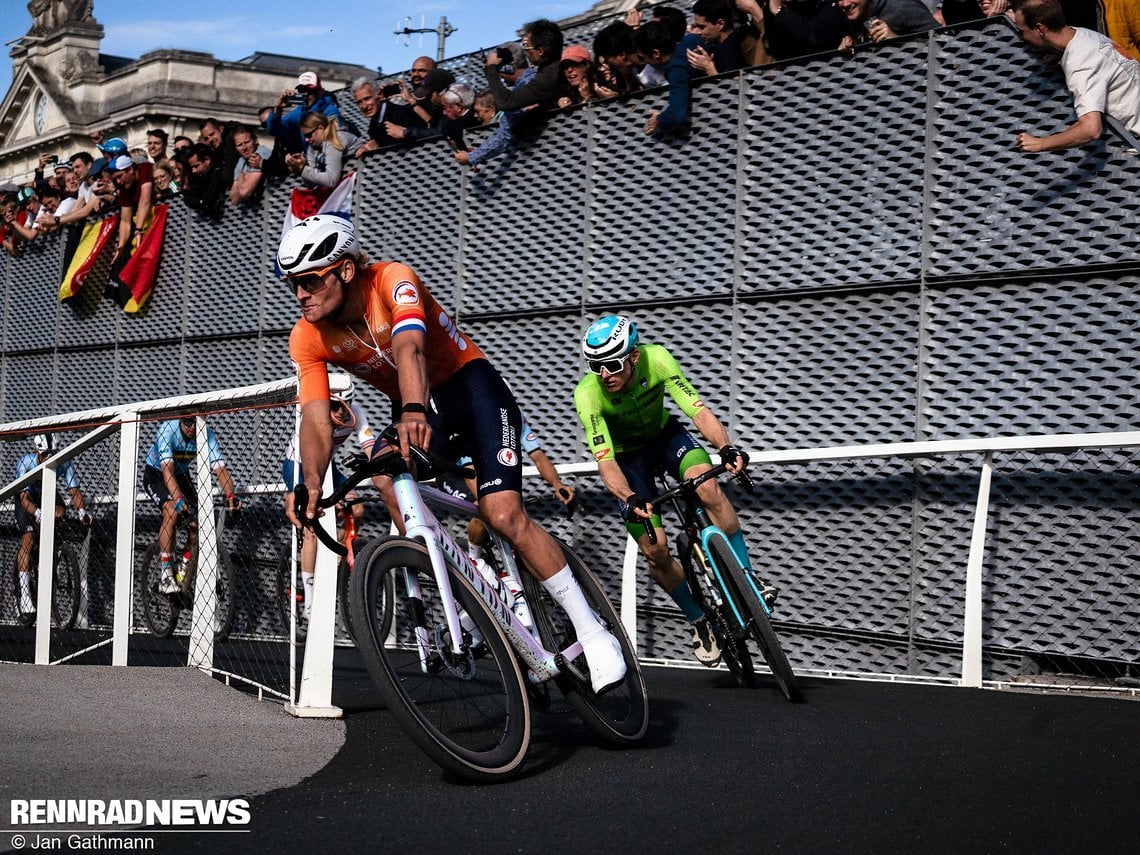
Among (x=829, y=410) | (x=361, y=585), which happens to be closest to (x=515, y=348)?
(x=829, y=410)

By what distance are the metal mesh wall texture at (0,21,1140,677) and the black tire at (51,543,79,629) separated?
2368 mm

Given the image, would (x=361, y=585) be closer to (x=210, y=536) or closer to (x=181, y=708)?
(x=181, y=708)

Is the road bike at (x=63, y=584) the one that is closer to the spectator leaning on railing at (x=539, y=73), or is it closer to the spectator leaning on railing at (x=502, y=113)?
the spectator leaning on railing at (x=502, y=113)

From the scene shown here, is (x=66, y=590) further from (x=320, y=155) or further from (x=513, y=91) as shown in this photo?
(x=513, y=91)

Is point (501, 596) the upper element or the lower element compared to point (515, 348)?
lower

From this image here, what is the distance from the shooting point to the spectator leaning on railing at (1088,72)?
8203 mm

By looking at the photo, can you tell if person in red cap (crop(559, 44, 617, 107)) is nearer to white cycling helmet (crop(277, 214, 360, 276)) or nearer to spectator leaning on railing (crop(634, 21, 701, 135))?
spectator leaning on railing (crop(634, 21, 701, 135))

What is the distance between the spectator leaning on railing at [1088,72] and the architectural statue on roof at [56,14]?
232 ft

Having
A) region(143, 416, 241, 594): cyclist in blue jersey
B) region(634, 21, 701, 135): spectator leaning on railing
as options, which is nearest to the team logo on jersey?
region(143, 416, 241, 594): cyclist in blue jersey

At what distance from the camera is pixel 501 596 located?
227 inches

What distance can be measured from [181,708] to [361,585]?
7.76 feet

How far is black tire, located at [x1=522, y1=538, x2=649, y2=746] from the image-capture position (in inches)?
229

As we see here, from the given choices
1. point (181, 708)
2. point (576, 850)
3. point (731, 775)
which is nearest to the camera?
point (576, 850)

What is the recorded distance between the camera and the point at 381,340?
5812 mm
